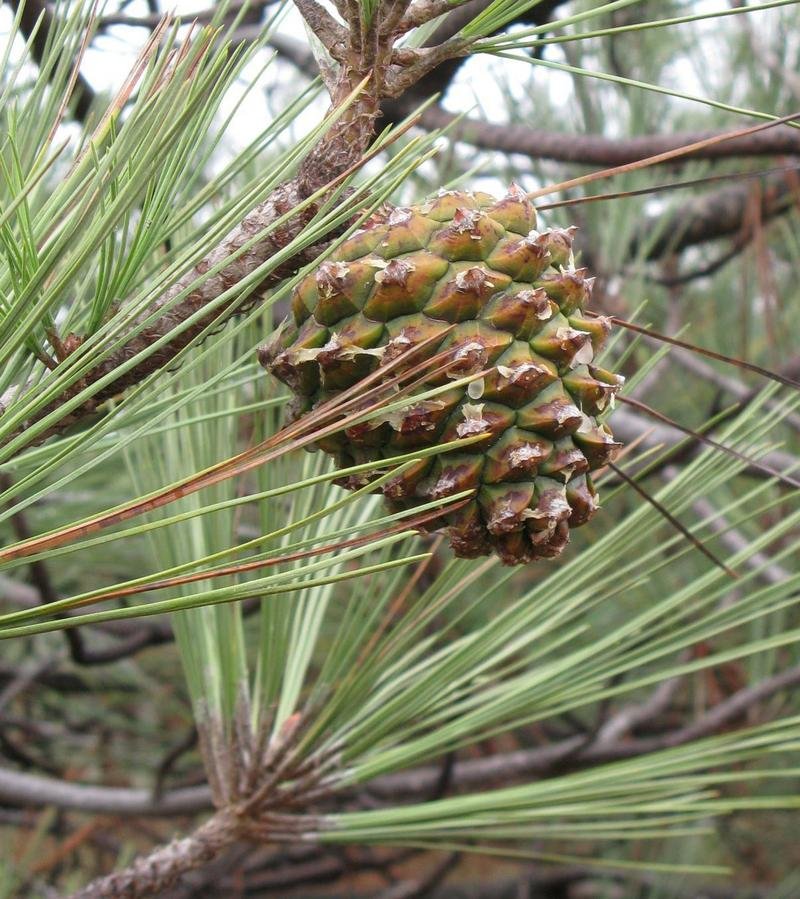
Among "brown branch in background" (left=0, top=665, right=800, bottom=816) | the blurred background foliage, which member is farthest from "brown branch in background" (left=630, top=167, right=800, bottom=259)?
"brown branch in background" (left=0, top=665, right=800, bottom=816)

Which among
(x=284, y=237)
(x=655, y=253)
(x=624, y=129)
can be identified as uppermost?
(x=624, y=129)

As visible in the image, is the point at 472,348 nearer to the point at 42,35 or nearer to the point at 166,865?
the point at 166,865

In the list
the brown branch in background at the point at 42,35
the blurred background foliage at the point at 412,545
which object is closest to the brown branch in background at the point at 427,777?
the blurred background foliage at the point at 412,545

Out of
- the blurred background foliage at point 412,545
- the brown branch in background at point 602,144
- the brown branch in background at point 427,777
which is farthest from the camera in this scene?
the brown branch in background at point 427,777

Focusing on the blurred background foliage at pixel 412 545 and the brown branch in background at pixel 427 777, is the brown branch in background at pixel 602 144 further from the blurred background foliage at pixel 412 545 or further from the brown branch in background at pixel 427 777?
the brown branch in background at pixel 427 777

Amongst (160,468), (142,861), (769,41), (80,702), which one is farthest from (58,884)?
(769,41)

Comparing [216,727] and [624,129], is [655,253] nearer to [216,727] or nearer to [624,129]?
[624,129]

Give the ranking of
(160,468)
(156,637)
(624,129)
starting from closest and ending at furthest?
(160,468) → (156,637) → (624,129)

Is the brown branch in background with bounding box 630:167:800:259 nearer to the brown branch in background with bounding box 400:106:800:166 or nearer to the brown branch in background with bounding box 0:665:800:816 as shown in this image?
the brown branch in background with bounding box 400:106:800:166
